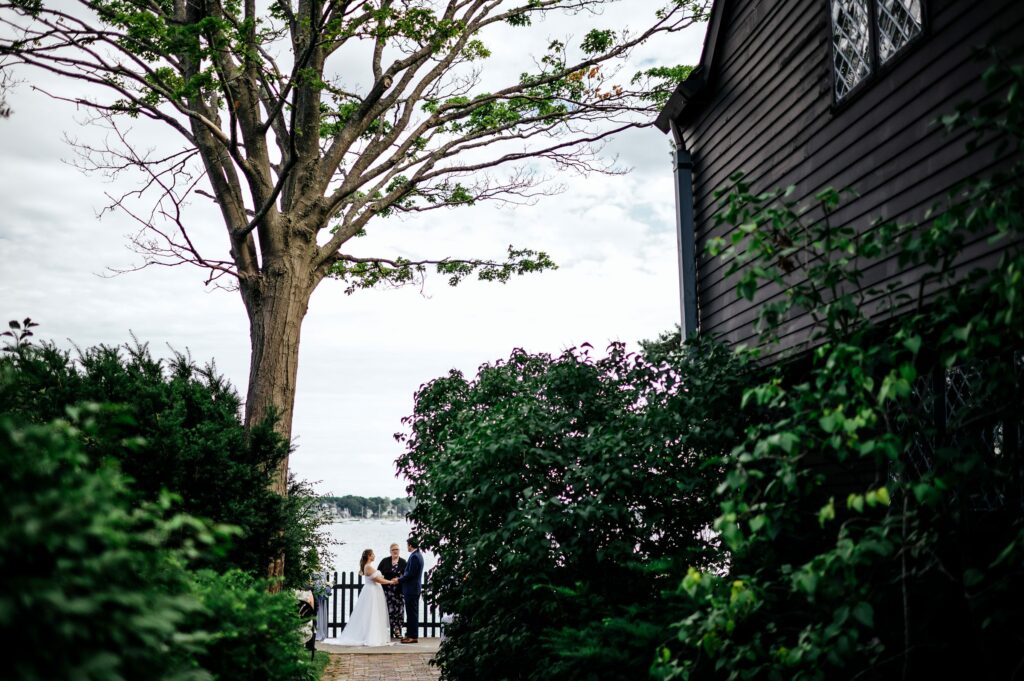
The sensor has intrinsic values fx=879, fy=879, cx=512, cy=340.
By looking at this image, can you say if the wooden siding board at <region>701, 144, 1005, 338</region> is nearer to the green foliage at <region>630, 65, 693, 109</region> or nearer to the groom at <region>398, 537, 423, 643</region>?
the green foliage at <region>630, 65, 693, 109</region>

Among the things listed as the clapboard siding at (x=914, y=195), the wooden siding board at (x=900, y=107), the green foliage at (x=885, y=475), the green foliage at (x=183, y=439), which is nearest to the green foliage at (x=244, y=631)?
the green foliage at (x=183, y=439)

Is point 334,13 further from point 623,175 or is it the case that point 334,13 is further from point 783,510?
point 783,510

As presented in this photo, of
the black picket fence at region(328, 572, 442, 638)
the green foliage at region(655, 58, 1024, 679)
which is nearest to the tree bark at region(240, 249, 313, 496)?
the black picket fence at region(328, 572, 442, 638)

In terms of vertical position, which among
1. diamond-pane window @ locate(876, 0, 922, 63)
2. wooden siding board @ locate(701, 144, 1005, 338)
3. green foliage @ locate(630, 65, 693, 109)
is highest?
green foliage @ locate(630, 65, 693, 109)

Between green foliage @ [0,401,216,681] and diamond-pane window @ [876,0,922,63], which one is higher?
diamond-pane window @ [876,0,922,63]

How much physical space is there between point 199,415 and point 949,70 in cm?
792

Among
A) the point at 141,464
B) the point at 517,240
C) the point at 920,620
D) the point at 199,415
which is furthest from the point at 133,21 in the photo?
the point at 920,620

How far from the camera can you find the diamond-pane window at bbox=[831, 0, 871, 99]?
765 centimetres

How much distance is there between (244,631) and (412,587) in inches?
511

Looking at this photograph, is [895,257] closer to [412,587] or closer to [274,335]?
[274,335]

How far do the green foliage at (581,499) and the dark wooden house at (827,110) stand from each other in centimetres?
116

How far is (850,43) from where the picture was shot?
7.88 m

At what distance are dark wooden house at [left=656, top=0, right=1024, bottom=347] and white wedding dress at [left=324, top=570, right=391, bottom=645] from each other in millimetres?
9096

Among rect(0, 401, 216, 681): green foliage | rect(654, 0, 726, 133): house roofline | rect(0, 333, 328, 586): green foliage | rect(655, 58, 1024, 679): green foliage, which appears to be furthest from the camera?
rect(654, 0, 726, 133): house roofline
